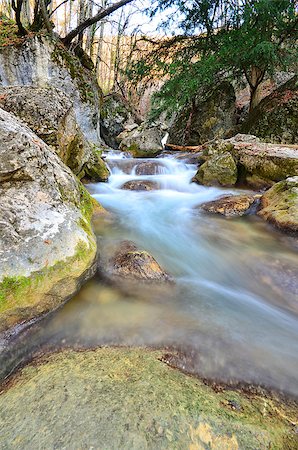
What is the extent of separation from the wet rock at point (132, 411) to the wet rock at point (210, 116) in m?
12.8

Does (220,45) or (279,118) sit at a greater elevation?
(220,45)

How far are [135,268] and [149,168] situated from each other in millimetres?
6481

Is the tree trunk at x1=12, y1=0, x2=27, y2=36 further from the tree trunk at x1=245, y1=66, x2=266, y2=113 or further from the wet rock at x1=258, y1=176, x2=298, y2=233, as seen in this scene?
the wet rock at x1=258, y1=176, x2=298, y2=233

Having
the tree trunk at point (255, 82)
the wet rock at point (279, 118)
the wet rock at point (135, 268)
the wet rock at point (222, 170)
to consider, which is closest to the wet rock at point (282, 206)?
the wet rock at point (222, 170)

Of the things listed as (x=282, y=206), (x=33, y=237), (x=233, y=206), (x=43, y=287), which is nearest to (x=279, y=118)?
(x=233, y=206)

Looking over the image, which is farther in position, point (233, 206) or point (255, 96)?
point (255, 96)

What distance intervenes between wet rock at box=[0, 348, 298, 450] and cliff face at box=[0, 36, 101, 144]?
9.59 m

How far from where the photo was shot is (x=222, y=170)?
6.70m

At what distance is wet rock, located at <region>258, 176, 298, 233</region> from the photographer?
3998mm

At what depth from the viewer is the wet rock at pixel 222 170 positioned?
6.68 metres

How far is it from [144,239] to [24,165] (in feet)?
6.65

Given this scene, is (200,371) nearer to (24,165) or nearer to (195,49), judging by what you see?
(24,165)

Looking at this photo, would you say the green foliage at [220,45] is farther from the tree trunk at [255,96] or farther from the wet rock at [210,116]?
the wet rock at [210,116]

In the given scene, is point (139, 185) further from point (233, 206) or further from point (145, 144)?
point (145, 144)
